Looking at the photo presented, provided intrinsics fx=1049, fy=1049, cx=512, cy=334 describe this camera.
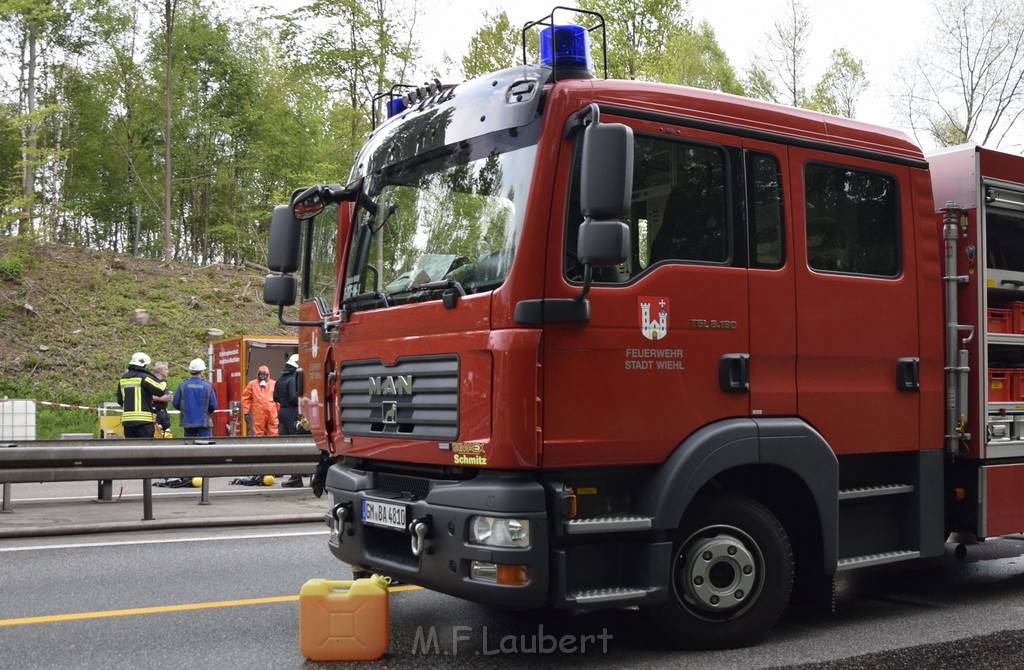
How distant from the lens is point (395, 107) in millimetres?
6484

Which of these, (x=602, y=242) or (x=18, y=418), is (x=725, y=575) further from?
(x=18, y=418)

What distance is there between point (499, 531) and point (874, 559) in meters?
2.39

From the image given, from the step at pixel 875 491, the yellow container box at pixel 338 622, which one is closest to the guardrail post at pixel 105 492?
the yellow container box at pixel 338 622

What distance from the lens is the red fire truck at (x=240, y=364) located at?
21359 millimetres

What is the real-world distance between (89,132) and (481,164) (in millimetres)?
34118

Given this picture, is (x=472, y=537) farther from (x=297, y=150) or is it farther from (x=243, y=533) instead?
(x=297, y=150)

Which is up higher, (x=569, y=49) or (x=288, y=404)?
(x=569, y=49)

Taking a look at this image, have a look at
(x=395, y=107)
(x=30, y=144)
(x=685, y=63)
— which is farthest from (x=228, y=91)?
(x=395, y=107)

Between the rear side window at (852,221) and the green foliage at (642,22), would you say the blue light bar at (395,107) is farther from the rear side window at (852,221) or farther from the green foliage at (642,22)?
the green foliage at (642,22)

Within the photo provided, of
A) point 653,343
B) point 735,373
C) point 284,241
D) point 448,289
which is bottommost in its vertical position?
point 735,373

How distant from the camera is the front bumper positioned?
15.3 feet

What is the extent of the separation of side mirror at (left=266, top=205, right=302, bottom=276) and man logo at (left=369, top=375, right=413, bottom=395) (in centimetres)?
94

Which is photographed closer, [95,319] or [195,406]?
[195,406]

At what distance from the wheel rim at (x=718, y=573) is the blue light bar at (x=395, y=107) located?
10.0 feet
